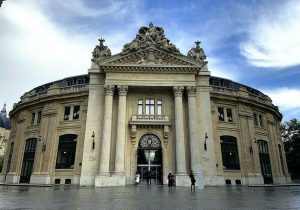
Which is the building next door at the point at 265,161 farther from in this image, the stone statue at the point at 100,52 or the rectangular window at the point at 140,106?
the stone statue at the point at 100,52

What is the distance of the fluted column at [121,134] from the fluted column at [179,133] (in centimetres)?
680

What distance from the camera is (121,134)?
3158 cm

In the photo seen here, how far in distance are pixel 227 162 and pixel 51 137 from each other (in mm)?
26073

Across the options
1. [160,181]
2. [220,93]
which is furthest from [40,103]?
[220,93]

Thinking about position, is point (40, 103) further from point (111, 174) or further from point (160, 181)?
point (160, 181)

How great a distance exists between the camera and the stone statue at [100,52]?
36159 mm

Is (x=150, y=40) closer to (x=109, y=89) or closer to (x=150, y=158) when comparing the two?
(x=109, y=89)

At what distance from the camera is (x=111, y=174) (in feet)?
101

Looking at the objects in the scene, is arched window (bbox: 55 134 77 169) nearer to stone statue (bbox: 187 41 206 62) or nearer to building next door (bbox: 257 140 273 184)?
stone statue (bbox: 187 41 206 62)

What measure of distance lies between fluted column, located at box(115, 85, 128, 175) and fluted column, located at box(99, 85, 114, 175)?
1.21 meters

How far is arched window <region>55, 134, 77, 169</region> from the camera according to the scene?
3528 centimetres

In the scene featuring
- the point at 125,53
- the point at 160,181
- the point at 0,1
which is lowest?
the point at 160,181

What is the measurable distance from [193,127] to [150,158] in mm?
7074

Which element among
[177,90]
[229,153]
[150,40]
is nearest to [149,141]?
[177,90]
